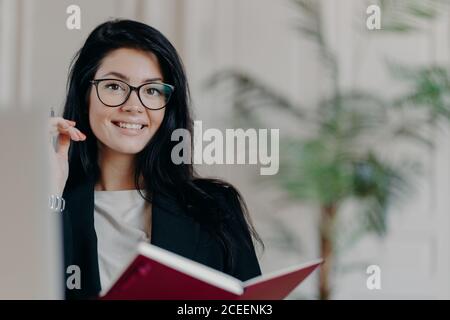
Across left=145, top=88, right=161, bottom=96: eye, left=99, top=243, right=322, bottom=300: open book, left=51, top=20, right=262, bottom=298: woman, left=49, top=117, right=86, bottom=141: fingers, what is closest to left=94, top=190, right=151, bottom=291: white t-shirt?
left=51, top=20, right=262, bottom=298: woman

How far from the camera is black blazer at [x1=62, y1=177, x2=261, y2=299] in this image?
171cm

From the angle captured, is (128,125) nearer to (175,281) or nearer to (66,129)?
(66,129)

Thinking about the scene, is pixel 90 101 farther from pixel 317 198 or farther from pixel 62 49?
pixel 317 198

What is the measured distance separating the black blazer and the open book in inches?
17.0

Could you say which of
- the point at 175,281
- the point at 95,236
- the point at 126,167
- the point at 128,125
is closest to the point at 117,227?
the point at 95,236

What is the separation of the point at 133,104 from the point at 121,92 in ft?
0.16

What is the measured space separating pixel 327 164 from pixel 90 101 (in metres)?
0.73

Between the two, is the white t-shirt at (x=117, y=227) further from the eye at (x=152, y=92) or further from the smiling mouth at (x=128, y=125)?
the eye at (x=152, y=92)

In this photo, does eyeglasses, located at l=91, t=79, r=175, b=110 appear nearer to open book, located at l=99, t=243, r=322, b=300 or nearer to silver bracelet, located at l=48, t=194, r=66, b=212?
silver bracelet, located at l=48, t=194, r=66, b=212

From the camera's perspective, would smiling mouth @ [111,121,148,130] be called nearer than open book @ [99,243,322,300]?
No

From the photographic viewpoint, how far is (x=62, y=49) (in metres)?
1.76

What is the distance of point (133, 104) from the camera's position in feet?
5.60

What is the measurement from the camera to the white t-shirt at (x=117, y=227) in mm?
1711

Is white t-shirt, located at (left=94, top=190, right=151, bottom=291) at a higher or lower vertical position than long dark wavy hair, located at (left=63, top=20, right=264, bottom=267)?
lower
